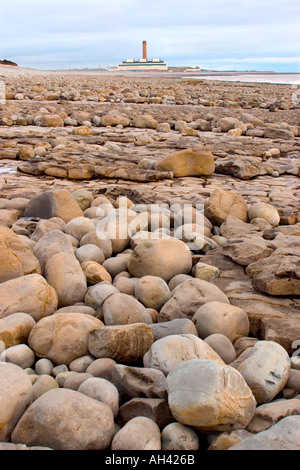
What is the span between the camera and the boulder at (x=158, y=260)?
2.82 metres

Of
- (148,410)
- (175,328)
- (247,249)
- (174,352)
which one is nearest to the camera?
(148,410)

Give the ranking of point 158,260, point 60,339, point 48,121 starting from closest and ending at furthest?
point 60,339, point 158,260, point 48,121

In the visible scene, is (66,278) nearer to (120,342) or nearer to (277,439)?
(120,342)

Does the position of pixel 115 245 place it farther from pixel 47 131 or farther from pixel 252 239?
pixel 47 131

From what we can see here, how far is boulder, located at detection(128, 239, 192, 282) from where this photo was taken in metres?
2.82

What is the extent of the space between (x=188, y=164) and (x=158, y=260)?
9.89ft

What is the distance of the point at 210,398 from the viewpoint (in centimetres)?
158

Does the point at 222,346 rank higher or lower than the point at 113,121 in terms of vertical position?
lower

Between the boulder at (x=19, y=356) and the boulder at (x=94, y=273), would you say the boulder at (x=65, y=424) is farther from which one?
the boulder at (x=94, y=273)

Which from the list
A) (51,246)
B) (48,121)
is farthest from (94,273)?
(48,121)

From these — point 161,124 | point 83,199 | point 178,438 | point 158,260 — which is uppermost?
point 161,124

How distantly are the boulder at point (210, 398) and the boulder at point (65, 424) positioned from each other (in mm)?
265

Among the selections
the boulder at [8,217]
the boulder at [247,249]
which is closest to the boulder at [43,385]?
the boulder at [247,249]

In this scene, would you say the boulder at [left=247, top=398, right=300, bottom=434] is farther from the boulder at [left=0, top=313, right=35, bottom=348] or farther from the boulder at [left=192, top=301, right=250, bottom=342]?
the boulder at [left=0, top=313, right=35, bottom=348]
